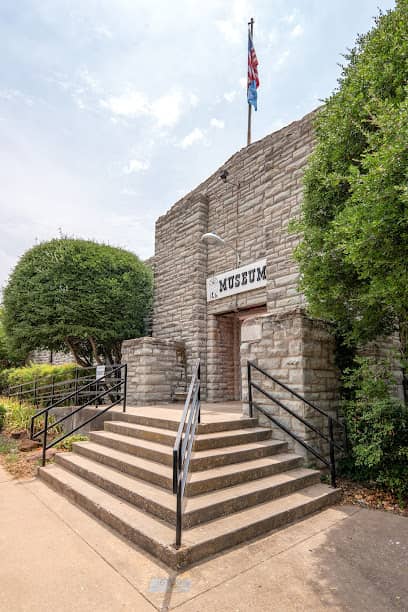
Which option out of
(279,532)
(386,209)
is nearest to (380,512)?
(279,532)

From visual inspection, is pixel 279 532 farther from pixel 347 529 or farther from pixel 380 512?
pixel 380 512

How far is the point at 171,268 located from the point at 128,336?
8.18ft

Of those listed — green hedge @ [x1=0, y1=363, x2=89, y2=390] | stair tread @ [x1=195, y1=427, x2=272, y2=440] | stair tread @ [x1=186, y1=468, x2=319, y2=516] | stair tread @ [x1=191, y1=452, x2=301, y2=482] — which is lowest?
stair tread @ [x1=186, y1=468, x2=319, y2=516]

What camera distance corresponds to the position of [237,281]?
8.77 meters

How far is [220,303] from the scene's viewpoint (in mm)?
9234

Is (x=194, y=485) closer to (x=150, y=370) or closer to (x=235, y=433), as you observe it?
(x=235, y=433)

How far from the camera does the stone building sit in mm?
7578

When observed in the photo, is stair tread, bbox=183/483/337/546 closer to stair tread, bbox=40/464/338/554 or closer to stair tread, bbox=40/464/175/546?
stair tread, bbox=40/464/338/554

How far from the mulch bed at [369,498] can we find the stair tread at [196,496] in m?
0.45

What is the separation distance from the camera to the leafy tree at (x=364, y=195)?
111 inches

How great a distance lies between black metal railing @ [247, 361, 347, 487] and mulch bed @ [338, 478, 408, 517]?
248mm

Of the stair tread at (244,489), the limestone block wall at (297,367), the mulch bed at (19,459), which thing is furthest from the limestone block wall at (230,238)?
the mulch bed at (19,459)

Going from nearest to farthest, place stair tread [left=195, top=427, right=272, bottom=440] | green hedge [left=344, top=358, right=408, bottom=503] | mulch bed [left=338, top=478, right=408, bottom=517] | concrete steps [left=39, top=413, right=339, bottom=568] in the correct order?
1. concrete steps [left=39, top=413, right=339, bottom=568]
2. mulch bed [left=338, top=478, right=408, bottom=517]
3. green hedge [left=344, top=358, right=408, bottom=503]
4. stair tread [left=195, top=427, right=272, bottom=440]

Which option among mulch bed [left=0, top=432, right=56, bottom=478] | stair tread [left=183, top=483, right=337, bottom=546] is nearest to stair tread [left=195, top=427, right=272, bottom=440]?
stair tread [left=183, top=483, right=337, bottom=546]
